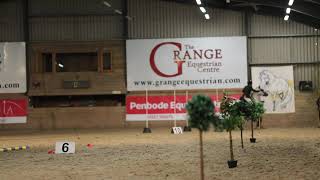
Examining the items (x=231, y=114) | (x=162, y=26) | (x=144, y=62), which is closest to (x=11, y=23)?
(x=144, y=62)

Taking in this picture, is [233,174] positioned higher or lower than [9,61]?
lower

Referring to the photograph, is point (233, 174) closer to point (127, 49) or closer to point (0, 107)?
point (127, 49)

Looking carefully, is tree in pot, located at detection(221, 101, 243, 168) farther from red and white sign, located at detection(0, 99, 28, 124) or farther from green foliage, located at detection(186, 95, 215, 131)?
red and white sign, located at detection(0, 99, 28, 124)

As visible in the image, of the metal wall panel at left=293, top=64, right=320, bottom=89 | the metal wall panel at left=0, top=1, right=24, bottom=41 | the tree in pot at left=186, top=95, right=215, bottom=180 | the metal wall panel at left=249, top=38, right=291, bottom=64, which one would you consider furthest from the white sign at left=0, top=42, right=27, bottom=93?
the tree in pot at left=186, top=95, right=215, bottom=180

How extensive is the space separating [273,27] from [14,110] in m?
13.6

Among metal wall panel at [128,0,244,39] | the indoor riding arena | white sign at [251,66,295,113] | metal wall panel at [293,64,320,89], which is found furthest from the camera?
metal wall panel at [128,0,244,39]

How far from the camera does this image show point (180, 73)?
26984 mm

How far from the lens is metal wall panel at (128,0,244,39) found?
2725 centimetres

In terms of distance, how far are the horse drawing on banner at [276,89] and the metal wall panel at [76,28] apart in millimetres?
7569

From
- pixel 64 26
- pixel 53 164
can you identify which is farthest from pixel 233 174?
pixel 64 26

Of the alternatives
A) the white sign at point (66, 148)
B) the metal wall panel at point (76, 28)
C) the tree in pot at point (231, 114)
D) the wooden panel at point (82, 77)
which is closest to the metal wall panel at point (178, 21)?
the metal wall panel at point (76, 28)

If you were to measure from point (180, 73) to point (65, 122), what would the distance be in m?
6.22

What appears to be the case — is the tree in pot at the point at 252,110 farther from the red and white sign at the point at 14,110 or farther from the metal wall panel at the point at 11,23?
the metal wall panel at the point at 11,23

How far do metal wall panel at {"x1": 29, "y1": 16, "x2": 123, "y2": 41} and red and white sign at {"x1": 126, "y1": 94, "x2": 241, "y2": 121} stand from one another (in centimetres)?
352
